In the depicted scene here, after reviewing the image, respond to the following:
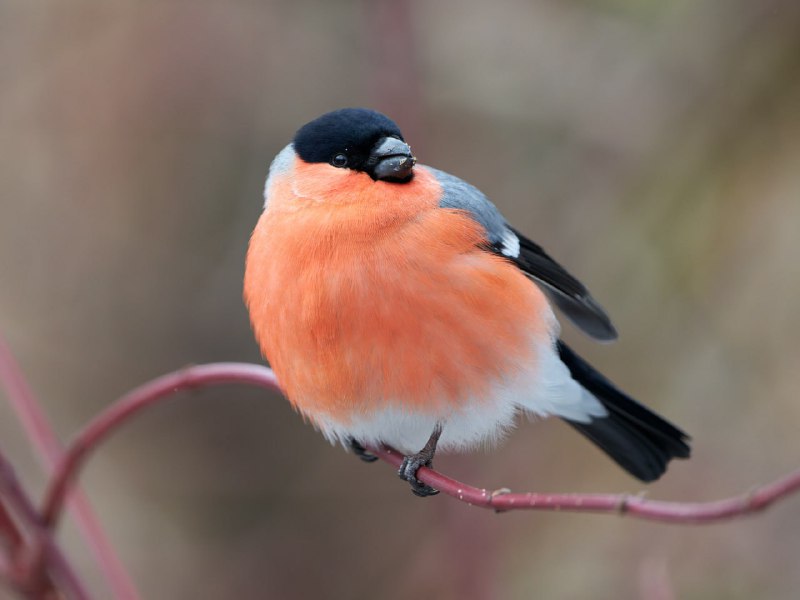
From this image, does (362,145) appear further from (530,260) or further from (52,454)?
(52,454)

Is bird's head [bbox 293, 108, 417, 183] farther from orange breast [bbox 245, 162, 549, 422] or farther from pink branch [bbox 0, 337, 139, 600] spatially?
pink branch [bbox 0, 337, 139, 600]

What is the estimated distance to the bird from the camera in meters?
2.43

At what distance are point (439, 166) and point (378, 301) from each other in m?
1.98

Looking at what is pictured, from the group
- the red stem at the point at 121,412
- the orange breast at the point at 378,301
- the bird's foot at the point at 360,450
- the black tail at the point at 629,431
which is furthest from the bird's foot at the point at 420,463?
the black tail at the point at 629,431

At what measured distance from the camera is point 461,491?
1.67 m

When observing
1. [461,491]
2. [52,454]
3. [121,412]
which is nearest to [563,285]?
[461,491]

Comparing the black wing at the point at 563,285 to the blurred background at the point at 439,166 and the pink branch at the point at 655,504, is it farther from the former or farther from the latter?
the pink branch at the point at 655,504

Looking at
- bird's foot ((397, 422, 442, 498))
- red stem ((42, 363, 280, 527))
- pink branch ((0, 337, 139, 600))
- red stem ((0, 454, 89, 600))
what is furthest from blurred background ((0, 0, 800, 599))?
red stem ((0, 454, 89, 600))

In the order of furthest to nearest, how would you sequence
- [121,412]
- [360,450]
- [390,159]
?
[360,450] → [390,159] → [121,412]

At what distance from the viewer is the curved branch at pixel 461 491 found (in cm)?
111

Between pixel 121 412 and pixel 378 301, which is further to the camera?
pixel 378 301

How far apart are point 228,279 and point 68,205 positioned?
0.87 metres

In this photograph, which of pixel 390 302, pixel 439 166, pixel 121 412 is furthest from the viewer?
pixel 439 166

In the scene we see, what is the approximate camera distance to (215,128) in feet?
15.6
